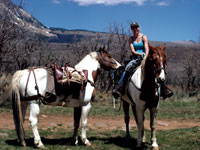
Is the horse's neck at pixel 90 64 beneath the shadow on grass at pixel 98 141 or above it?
above

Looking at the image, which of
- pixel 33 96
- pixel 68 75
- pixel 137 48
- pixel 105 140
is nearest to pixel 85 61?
pixel 68 75

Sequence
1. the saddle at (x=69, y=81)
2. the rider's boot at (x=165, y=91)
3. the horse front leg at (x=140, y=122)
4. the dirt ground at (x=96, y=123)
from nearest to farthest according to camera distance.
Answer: the saddle at (x=69, y=81) → the horse front leg at (x=140, y=122) → the rider's boot at (x=165, y=91) → the dirt ground at (x=96, y=123)

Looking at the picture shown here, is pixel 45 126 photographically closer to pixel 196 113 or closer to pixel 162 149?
pixel 162 149

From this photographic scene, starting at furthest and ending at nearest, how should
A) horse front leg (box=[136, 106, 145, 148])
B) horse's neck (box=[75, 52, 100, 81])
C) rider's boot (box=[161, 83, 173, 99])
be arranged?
horse's neck (box=[75, 52, 100, 81]) < rider's boot (box=[161, 83, 173, 99]) < horse front leg (box=[136, 106, 145, 148])

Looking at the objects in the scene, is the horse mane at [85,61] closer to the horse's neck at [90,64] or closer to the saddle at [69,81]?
the horse's neck at [90,64]

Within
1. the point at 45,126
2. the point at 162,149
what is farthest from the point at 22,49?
the point at 162,149

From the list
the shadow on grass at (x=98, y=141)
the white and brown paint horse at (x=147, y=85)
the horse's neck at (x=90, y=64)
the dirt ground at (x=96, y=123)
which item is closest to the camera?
the white and brown paint horse at (x=147, y=85)

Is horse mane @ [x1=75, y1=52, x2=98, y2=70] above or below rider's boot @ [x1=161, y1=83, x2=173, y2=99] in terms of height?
above

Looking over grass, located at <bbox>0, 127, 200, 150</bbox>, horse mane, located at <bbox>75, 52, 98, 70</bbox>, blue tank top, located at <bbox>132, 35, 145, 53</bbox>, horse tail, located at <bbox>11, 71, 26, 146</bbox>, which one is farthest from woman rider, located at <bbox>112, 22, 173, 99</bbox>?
horse tail, located at <bbox>11, 71, 26, 146</bbox>

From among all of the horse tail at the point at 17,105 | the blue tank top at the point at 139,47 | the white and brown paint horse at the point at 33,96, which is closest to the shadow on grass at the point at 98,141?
the white and brown paint horse at the point at 33,96

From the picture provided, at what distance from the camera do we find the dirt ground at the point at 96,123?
10.3m

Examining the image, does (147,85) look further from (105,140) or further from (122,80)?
(105,140)

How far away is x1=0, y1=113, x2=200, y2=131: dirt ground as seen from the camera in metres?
10.3

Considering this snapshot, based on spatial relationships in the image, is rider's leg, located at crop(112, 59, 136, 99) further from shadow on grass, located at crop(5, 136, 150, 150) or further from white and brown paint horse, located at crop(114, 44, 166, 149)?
shadow on grass, located at crop(5, 136, 150, 150)
